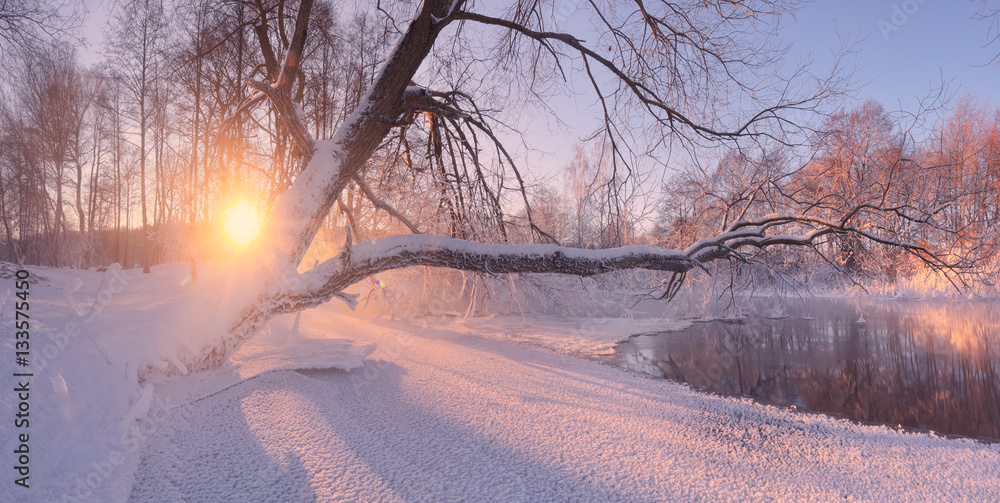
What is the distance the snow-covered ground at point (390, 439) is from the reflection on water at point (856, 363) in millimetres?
1307

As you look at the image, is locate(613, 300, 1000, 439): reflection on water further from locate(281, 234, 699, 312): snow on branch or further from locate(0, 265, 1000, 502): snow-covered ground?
locate(281, 234, 699, 312): snow on branch

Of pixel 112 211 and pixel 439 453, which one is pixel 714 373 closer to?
pixel 439 453

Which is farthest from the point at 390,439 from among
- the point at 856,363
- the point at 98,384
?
the point at 856,363

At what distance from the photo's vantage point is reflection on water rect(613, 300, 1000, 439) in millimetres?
4766

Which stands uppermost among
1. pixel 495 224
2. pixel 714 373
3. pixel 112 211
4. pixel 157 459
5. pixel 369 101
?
pixel 112 211

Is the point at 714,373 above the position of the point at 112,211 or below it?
below

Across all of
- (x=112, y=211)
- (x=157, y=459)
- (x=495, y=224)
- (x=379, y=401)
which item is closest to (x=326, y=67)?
(x=495, y=224)

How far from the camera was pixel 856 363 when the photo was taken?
6.88m

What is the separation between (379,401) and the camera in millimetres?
3268

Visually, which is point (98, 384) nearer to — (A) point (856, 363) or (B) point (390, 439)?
(B) point (390, 439)

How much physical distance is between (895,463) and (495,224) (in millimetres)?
3858

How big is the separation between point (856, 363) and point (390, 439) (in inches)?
307

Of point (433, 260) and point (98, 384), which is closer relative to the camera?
point (98, 384)

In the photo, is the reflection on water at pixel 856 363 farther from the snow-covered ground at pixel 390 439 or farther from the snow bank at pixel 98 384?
the snow bank at pixel 98 384
